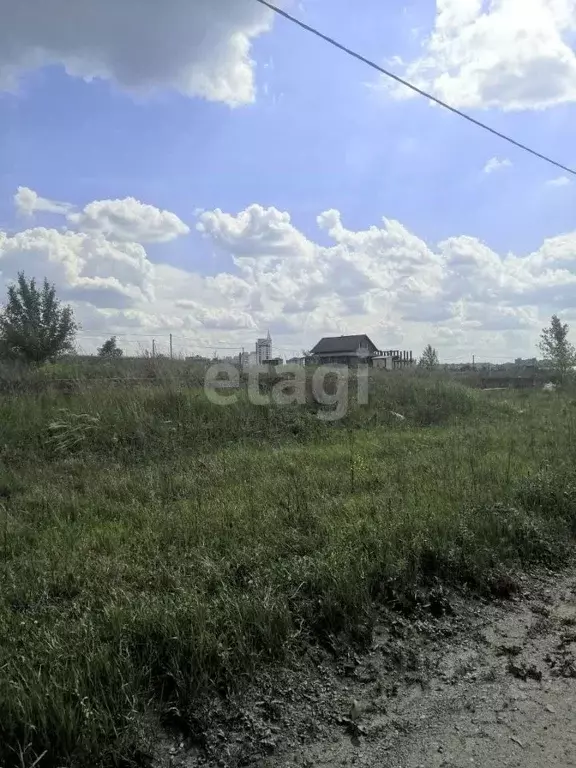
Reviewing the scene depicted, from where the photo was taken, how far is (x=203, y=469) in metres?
7.96

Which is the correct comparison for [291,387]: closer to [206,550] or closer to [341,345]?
[206,550]

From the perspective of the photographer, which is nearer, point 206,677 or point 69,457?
point 206,677

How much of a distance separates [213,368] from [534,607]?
1316 centimetres

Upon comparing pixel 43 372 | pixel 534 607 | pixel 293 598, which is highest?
pixel 43 372

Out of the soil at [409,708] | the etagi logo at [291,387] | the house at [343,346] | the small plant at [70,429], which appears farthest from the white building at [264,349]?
the house at [343,346]

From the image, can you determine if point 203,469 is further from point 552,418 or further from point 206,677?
point 552,418

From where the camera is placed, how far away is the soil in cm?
237

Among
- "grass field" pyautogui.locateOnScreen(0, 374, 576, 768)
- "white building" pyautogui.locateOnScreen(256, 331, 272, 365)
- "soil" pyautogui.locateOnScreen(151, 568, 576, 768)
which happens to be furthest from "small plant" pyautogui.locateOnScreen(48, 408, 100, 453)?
"white building" pyautogui.locateOnScreen(256, 331, 272, 365)

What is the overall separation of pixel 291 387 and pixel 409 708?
12573mm

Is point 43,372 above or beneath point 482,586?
above

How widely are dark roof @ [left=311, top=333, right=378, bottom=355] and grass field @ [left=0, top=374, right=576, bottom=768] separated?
51.6 meters

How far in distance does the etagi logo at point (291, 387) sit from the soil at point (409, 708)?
9.94 m

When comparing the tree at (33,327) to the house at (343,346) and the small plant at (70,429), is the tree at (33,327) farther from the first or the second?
the house at (343,346)

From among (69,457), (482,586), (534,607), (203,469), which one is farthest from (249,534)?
(69,457)
